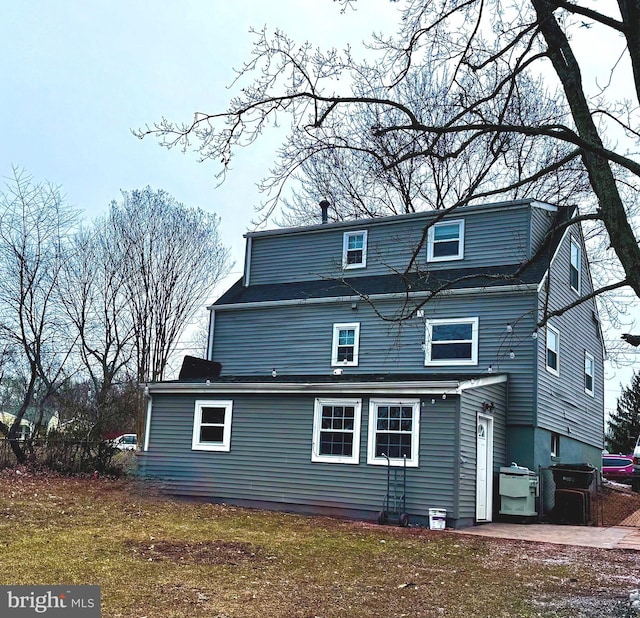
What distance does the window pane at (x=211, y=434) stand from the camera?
17.4 meters

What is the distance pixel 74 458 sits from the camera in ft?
63.3

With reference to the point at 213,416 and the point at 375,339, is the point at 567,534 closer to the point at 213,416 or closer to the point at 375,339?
the point at 375,339

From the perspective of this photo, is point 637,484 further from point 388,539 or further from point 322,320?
point 388,539

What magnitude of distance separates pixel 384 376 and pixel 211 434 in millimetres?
4340

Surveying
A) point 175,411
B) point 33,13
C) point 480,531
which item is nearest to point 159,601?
point 33,13

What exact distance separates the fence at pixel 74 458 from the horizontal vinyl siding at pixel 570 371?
36.1ft

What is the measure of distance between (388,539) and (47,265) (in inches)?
571

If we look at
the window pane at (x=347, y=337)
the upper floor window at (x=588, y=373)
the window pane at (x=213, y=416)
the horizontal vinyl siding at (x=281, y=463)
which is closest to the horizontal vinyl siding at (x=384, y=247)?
the window pane at (x=347, y=337)

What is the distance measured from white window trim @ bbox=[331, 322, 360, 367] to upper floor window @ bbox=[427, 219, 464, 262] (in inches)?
106

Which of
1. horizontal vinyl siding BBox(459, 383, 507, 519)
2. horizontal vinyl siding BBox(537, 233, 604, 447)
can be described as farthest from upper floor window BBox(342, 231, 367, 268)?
horizontal vinyl siding BBox(459, 383, 507, 519)

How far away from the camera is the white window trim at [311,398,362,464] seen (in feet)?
51.1

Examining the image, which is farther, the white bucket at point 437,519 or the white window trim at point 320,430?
the white window trim at point 320,430

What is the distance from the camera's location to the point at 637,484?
25.0 metres

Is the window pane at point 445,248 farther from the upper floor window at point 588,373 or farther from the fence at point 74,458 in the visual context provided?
the fence at point 74,458
